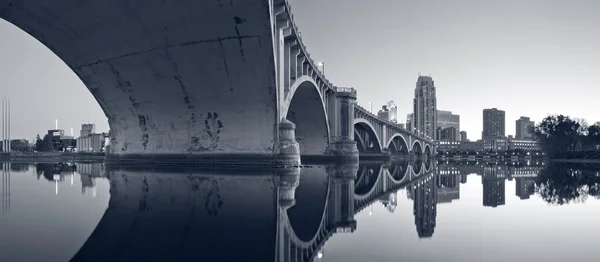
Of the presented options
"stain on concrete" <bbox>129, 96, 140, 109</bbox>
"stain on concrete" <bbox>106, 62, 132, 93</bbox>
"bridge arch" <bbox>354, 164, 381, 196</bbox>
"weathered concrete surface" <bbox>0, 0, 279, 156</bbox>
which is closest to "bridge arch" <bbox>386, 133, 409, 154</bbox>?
"weathered concrete surface" <bbox>0, 0, 279, 156</bbox>

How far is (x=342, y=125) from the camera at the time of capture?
6100 cm

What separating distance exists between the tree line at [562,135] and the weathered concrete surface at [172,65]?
80040mm

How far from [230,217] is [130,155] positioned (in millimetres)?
30976

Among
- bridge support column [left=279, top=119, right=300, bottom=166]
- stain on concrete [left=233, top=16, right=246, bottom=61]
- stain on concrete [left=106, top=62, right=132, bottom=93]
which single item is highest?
stain on concrete [left=233, top=16, right=246, bottom=61]

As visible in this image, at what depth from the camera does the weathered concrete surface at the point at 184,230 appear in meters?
5.77

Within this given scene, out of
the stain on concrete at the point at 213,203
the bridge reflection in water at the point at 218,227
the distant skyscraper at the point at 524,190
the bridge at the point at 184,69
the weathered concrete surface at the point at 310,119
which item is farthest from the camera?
the weathered concrete surface at the point at 310,119

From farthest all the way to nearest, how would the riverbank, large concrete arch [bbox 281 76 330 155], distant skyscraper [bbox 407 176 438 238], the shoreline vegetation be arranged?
the shoreline vegetation
the riverbank
large concrete arch [bbox 281 76 330 155]
distant skyscraper [bbox 407 176 438 238]

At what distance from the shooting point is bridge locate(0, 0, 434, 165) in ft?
86.7

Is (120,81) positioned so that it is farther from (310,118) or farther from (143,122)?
(310,118)

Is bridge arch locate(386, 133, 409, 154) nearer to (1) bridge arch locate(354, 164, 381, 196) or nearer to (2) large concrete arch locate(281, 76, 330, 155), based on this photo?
(2) large concrete arch locate(281, 76, 330, 155)

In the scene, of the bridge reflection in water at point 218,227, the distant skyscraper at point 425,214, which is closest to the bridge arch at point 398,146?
the distant skyscraper at point 425,214

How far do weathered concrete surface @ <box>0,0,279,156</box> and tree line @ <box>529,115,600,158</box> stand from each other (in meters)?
80.0

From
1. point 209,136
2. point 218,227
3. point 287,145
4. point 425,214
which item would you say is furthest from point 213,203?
point 209,136

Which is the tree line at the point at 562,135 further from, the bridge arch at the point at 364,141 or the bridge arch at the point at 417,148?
the bridge arch at the point at 417,148
